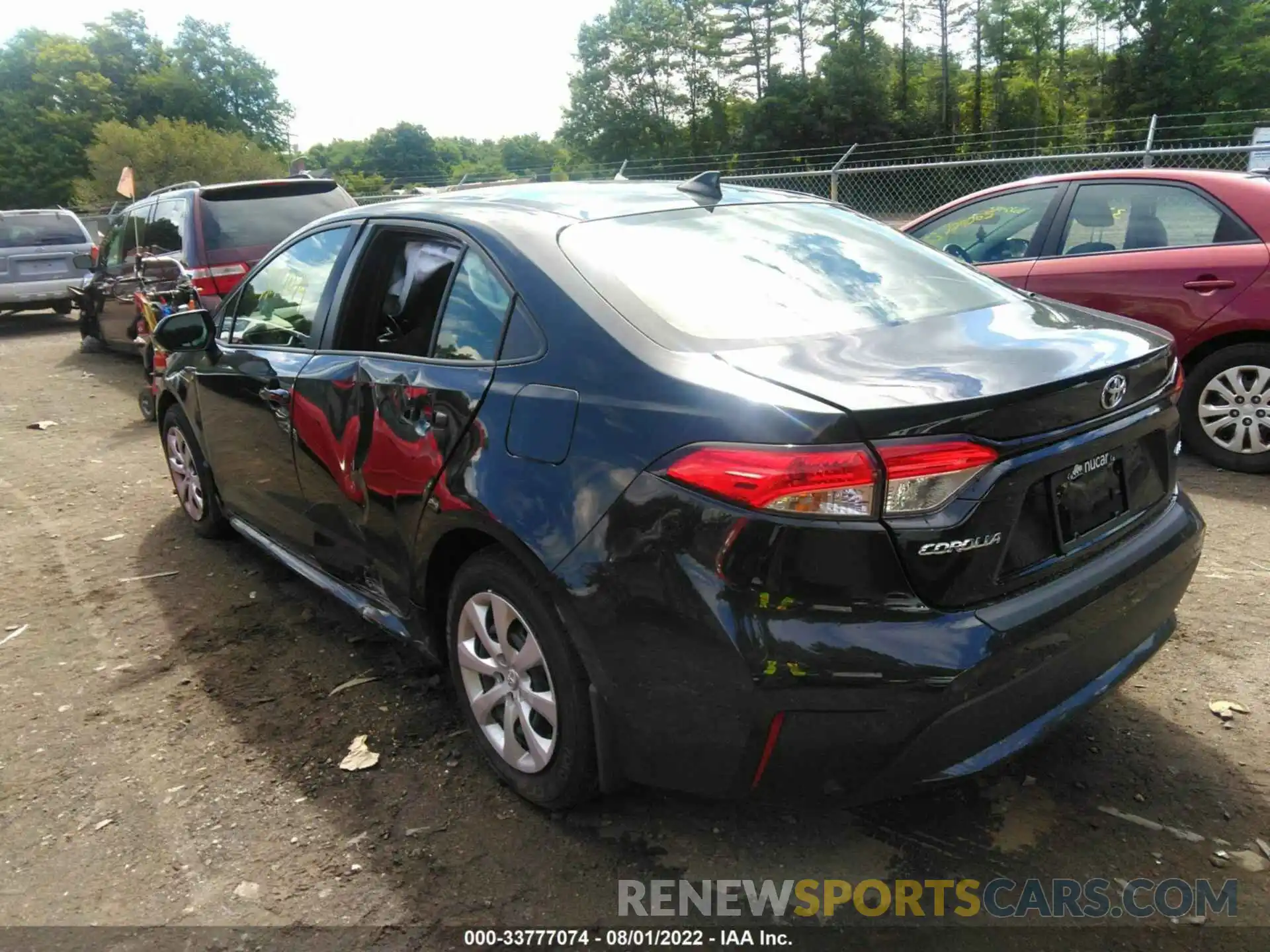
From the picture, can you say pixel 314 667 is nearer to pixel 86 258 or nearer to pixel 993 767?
pixel 993 767

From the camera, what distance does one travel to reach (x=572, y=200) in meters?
3.02

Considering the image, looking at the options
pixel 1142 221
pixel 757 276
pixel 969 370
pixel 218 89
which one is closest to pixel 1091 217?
pixel 1142 221

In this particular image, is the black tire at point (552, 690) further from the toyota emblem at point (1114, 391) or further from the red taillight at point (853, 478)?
the toyota emblem at point (1114, 391)

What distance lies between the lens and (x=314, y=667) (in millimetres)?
3551

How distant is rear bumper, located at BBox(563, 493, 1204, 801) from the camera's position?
1.94 metres

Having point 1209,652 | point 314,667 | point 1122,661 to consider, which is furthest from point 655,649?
point 1209,652

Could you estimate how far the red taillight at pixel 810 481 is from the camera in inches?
74.4

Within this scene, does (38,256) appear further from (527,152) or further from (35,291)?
(527,152)

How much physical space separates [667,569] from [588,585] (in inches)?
9.3

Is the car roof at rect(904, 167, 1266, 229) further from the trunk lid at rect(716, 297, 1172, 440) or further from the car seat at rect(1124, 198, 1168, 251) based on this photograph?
the trunk lid at rect(716, 297, 1172, 440)

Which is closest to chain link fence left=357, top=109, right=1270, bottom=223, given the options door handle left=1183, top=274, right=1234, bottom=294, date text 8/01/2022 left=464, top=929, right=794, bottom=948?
door handle left=1183, top=274, right=1234, bottom=294

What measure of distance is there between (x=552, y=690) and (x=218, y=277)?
6914 millimetres

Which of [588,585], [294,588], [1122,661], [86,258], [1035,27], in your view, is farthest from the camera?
[1035,27]

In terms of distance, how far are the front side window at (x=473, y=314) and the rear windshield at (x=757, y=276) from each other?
0.24m
